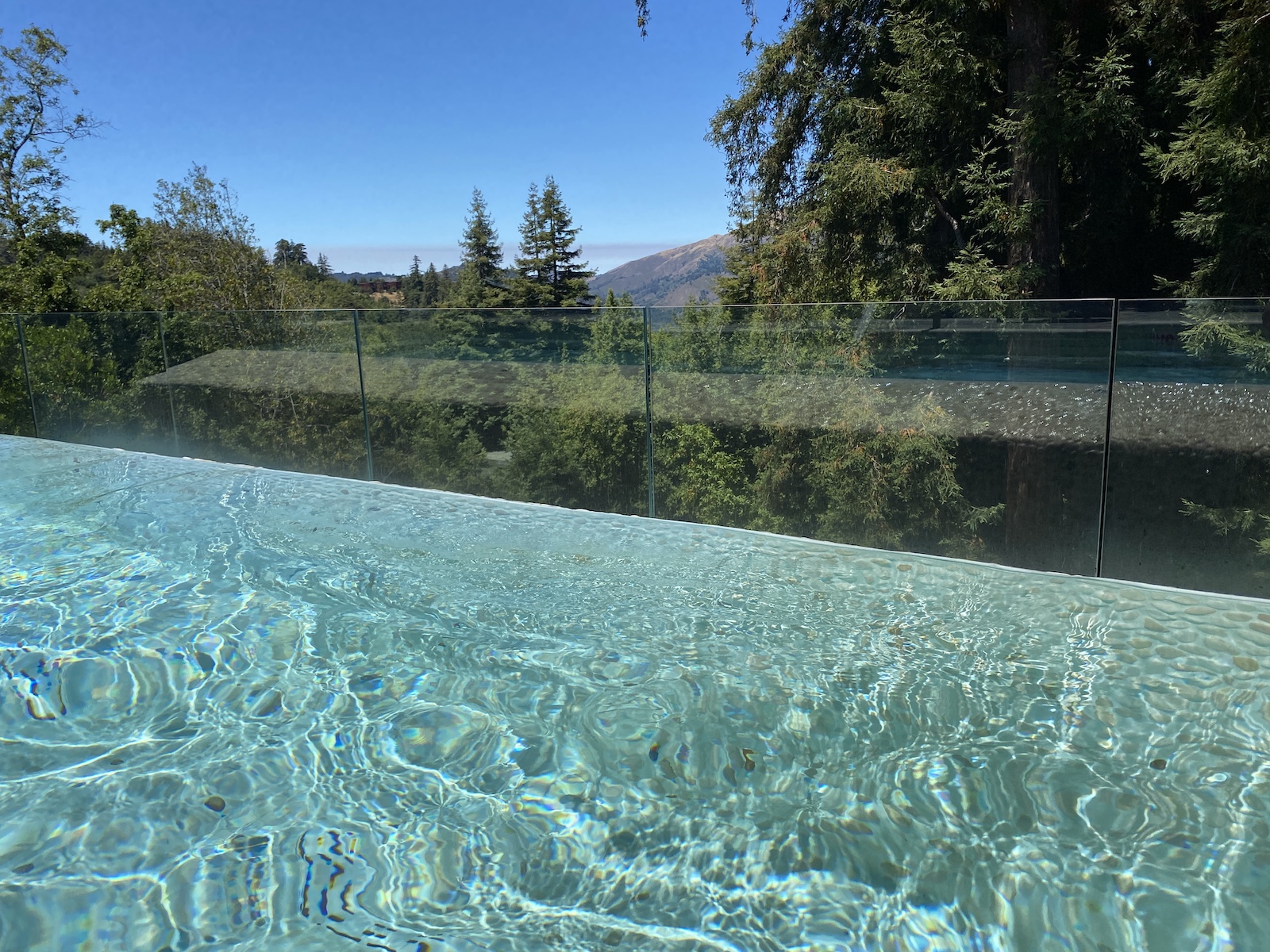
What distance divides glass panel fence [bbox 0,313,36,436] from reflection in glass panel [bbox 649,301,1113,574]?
945cm

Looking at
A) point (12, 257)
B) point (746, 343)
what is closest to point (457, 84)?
point (12, 257)

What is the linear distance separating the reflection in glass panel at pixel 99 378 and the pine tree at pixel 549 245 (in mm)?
47493

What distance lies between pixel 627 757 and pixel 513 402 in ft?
14.1

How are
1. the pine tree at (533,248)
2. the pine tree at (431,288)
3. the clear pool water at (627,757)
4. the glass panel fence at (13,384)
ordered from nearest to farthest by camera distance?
the clear pool water at (627,757) < the glass panel fence at (13,384) < the pine tree at (533,248) < the pine tree at (431,288)

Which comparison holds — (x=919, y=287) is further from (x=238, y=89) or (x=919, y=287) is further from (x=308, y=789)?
(x=238, y=89)

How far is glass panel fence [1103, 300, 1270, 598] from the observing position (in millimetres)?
4555

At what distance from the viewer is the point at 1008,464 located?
17.3ft

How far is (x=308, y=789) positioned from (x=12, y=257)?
914 inches

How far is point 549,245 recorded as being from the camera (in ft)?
192

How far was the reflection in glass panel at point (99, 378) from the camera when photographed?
389 inches

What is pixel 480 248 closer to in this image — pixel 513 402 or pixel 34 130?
pixel 34 130

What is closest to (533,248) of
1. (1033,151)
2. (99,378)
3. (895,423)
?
(99,378)

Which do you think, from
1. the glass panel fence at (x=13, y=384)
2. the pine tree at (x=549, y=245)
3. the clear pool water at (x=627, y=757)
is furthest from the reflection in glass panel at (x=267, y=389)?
the pine tree at (x=549, y=245)

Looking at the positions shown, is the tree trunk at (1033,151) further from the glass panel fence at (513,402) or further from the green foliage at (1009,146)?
the glass panel fence at (513,402)
